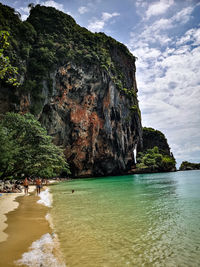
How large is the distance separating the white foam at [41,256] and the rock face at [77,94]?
24073 mm

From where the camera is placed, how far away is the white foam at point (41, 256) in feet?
10.4

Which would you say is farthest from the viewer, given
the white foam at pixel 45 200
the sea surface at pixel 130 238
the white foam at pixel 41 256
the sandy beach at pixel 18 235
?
the white foam at pixel 45 200

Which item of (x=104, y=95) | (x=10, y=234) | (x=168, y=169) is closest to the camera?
(x=10, y=234)

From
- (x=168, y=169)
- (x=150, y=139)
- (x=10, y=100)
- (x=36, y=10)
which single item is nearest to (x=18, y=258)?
(x=10, y=100)

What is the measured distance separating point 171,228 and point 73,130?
3336cm

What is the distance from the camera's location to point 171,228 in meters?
5.12

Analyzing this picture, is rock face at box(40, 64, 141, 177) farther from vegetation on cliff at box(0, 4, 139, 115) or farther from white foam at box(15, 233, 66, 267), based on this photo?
white foam at box(15, 233, 66, 267)

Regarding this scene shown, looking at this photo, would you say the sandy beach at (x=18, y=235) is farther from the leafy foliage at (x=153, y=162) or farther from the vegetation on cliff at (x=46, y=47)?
the leafy foliage at (x=153, y=162)

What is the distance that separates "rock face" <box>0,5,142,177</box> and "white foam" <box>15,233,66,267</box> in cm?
2407

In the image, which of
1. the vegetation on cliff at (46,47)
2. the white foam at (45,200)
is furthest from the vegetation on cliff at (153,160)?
the white foam at (45,200)

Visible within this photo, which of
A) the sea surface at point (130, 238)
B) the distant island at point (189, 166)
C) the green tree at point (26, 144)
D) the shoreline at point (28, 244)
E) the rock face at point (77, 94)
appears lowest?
the distant island at point (189, 166)

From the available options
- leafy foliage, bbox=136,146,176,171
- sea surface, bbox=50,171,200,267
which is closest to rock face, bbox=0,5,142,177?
leafy foliage, bbox=136,146,176,171

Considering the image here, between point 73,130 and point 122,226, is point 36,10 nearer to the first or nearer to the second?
point 73,130

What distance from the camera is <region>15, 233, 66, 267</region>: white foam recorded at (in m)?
3.16
